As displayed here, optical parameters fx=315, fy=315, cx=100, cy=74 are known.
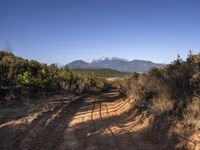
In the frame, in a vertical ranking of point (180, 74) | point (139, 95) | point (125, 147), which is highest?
point (180, 74)

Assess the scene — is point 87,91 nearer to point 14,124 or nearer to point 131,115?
point 131,115

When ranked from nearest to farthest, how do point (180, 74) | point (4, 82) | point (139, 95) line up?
point (180, 74) < point (139, 95) < point (4, 82)

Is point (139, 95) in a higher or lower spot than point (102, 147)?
higher

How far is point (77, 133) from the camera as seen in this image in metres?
11.9

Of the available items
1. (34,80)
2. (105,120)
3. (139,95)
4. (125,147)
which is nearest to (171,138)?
(125,147)

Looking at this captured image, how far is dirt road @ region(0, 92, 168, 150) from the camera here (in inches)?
392

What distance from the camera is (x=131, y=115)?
16.0 meters

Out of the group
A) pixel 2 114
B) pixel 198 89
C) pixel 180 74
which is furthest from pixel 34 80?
pixel 198 89

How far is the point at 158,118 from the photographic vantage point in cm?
1227

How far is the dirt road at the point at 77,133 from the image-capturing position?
32.7 feet

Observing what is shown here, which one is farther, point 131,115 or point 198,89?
point 131,115

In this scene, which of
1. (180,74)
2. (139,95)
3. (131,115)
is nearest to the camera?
(180,74)

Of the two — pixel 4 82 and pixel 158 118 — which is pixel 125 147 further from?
pixel 4 82

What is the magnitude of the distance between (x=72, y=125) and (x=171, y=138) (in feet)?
15.6
